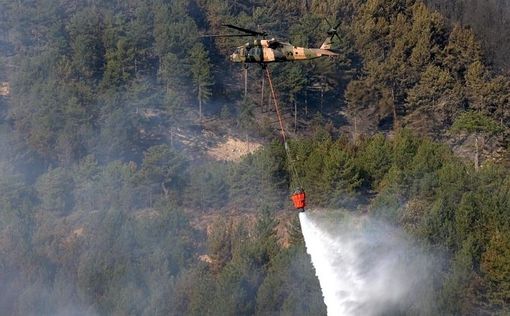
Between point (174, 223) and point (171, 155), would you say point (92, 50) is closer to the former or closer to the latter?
point (171, 155)

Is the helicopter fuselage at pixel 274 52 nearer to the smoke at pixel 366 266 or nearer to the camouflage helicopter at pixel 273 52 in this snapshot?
the camouflage helicopter at pixel 273 52

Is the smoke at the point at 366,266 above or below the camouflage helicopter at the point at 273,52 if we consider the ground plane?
below

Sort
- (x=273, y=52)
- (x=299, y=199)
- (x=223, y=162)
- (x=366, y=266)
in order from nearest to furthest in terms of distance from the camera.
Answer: (x=299, y=199) → (x=273, y=52) → (x=366, y=266) → (x=223, y=162)

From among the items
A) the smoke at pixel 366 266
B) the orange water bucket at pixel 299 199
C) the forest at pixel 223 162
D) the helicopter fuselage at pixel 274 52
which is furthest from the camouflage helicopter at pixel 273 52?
the forest at pixel 223 162

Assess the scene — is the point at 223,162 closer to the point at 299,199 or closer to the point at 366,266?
the point at 366,266

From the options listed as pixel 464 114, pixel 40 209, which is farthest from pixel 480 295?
pixel 40 209

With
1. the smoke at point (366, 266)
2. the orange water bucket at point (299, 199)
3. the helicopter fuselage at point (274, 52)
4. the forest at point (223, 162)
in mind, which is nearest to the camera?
the orange water bucket at point (299, 199)

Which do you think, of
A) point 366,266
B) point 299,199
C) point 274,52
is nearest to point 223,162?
point 366,266
